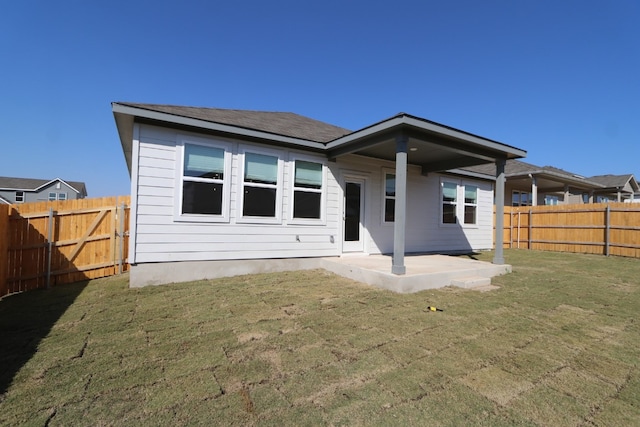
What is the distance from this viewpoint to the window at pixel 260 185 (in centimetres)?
634

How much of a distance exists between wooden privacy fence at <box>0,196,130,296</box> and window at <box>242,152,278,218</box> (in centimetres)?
320

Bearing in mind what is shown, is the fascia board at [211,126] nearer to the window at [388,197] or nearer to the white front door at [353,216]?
the white front door at [353,216]

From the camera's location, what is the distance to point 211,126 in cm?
571

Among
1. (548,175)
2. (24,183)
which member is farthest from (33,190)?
(548,175)

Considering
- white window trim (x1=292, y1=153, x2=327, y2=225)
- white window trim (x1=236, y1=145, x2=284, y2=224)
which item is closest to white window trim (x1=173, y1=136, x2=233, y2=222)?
white window trim (x1=236, y1=145, x2=284, y2=224)

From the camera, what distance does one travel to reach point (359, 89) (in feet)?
45.0

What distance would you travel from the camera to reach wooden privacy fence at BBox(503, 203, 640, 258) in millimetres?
10305

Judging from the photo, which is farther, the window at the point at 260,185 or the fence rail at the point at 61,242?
the window at the point at 260,185

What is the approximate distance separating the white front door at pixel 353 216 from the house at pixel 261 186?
1.1 inches

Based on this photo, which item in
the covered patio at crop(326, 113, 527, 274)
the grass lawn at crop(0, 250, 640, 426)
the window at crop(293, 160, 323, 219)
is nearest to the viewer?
the grass lawn at crop(0, 250, 640, 426)

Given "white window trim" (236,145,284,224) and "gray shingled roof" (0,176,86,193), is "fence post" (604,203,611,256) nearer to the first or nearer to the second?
"white window trim" (236,145,284,224)

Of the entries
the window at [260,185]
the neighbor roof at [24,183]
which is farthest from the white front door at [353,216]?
the neighbor roof at [24,183]

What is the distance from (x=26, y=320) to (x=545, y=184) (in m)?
20.9

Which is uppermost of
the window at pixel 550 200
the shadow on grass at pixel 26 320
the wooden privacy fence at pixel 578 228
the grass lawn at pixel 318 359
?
the window at pixel 550 200
